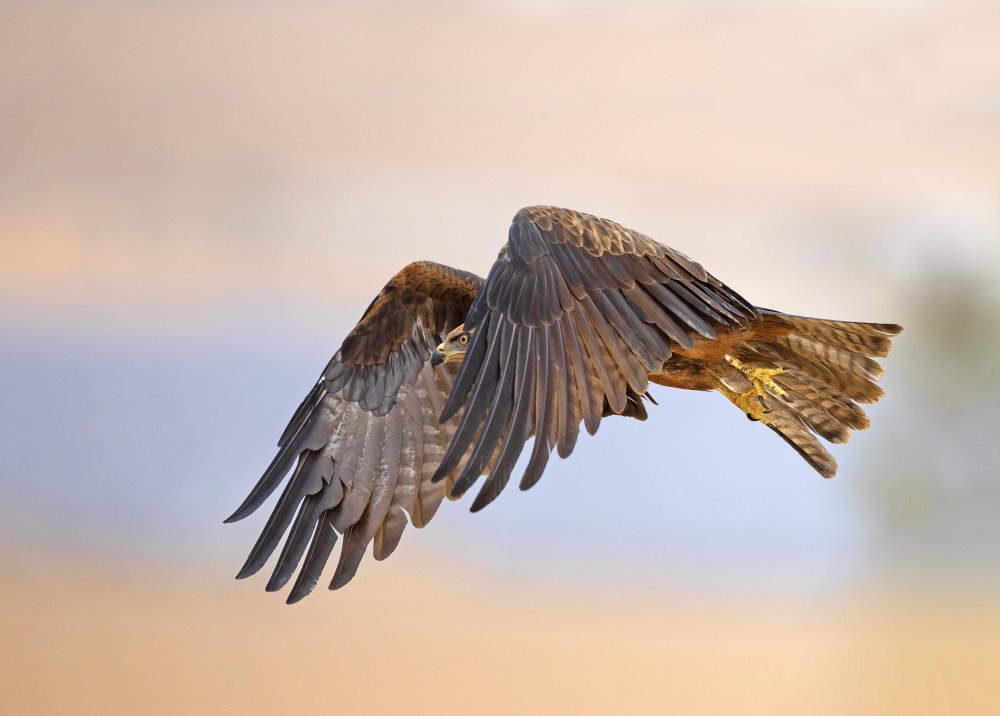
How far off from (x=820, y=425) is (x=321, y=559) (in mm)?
2882

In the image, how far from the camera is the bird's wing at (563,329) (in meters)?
4.55

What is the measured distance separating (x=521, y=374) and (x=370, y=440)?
229 cm

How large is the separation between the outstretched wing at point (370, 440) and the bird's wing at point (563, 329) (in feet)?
4.51

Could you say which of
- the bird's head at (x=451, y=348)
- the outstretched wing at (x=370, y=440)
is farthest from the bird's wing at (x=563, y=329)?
the outstretched wing at (x=370, y=440)

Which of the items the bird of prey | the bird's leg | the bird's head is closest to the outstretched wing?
the bird of prey

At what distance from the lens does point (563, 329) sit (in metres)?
4.95

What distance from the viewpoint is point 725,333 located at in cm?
586

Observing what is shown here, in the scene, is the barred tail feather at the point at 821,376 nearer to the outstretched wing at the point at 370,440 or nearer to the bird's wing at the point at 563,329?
the bird's wing at the point at 563,329

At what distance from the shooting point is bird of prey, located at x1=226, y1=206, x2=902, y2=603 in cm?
471

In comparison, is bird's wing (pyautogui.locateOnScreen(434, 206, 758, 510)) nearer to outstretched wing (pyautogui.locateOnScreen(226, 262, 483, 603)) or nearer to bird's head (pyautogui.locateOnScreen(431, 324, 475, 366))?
bird's head (pyautogui.locateOnScreen(431, 324, 475, 366))

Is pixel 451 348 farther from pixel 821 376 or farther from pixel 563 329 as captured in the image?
pixel 821 376

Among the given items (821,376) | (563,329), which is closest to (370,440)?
(563,329)

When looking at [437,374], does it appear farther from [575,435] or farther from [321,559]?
[575,435]

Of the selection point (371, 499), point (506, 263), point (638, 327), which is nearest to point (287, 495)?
Result: point (371, 499)
